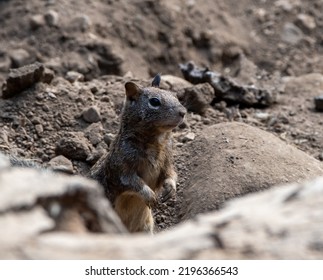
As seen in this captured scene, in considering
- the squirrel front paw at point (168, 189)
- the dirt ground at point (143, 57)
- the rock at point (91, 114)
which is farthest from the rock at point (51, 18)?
the squirrel front paw at point (168, 189)

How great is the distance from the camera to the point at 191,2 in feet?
42.7

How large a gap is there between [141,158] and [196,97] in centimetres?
181

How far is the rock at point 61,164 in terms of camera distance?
8.67 metres

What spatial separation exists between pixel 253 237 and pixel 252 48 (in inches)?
338

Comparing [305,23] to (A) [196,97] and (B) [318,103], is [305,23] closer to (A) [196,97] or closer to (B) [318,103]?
(B) [318,103]

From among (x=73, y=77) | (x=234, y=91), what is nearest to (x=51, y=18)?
(x=73, y=77)

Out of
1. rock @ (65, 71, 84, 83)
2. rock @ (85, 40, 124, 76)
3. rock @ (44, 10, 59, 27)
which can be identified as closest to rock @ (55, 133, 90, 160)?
rock @ (65, 71, 84, 83)

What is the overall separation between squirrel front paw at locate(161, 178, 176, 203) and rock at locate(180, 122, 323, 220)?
291 millimetres

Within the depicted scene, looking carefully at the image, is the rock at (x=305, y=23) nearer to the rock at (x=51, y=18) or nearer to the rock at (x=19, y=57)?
the rock at (x=51, y=18)

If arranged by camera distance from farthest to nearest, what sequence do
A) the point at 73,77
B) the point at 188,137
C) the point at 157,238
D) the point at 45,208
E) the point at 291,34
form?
the point at 291,34 → the point at 73,77 → the point at 188,137 → the point at 157,238 → the point at 45,208

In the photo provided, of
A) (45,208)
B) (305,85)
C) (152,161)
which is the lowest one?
(305,85)

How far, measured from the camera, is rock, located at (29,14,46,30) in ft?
38.9

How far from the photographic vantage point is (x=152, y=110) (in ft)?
25.4

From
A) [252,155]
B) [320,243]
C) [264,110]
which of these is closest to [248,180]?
[252,155]
